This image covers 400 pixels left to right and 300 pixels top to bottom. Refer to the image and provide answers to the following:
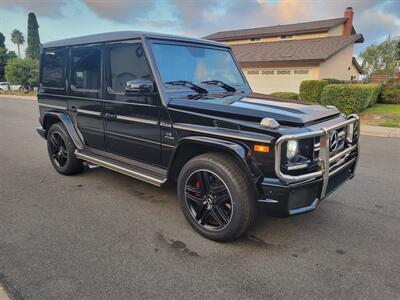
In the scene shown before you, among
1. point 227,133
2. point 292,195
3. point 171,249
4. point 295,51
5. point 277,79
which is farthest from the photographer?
point 295,51

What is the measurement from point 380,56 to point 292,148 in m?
44.2

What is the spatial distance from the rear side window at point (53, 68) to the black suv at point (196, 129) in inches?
1.2

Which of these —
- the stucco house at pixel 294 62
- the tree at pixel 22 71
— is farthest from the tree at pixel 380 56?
the tree at pixel 22 71

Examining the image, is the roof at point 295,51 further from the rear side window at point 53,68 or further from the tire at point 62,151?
the tire at point 62,151

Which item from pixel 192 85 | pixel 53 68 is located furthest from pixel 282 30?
pixel 192 85

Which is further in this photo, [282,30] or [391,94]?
[282,30]

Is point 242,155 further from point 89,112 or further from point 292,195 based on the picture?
point 89,112

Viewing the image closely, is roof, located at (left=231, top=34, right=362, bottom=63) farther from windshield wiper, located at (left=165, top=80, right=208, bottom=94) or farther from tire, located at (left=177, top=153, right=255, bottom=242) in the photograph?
tire, located at (left=177, top=153, right=255, bottom=242)

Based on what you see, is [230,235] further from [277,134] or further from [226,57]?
[226,57]

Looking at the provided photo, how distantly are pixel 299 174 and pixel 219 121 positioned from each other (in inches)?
34.5

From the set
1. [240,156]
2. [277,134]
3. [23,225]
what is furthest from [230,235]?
[23,225]

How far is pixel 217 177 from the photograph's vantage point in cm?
313

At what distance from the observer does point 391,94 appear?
17.5 metres

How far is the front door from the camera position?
3703 millimetres
